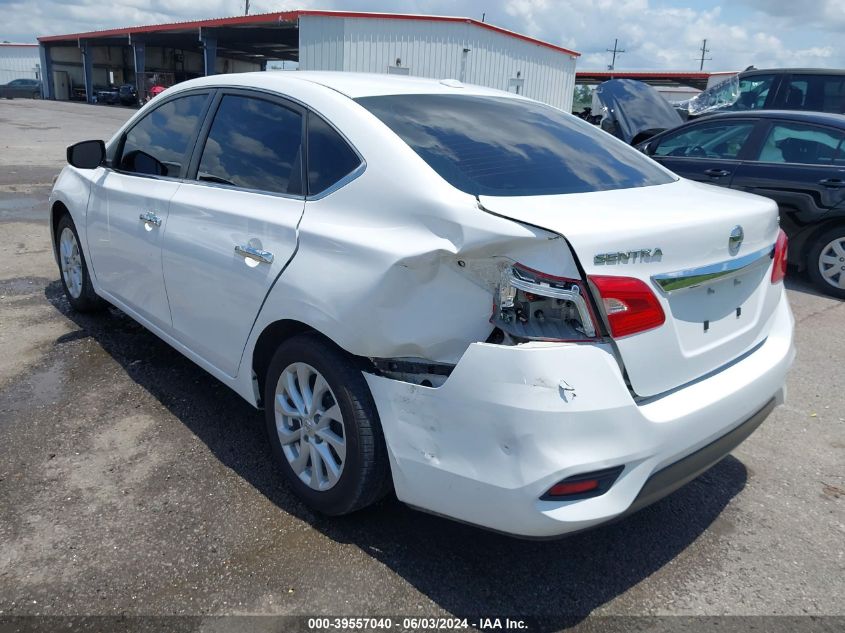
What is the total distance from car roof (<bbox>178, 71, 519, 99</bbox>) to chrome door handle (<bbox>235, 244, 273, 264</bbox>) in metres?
0.74

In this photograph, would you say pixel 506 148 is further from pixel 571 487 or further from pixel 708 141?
pixel 708 141

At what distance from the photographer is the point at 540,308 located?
2178 millimetres

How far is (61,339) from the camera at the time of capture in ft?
15.3

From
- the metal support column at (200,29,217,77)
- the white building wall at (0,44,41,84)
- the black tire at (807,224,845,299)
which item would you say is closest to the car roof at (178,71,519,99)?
the black tire at (807,224,845,299)

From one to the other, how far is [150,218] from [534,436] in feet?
8.15

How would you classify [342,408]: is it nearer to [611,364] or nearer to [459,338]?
[459,338]

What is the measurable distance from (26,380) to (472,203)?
3151mm

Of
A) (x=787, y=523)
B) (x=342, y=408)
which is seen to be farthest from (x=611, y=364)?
(x=787, y=523)

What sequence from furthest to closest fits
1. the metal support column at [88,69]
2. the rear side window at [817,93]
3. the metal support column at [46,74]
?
the metal support column at [46,74] → the metal support column at [88,69] → the rear side window at [817,93]

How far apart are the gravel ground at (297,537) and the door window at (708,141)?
148 inches

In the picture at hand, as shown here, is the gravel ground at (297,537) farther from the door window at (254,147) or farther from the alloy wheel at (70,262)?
the door window at (254,147)

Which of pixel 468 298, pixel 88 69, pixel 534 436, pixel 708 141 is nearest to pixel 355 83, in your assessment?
pixel 468 298

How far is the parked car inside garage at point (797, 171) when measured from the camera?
6.25 m

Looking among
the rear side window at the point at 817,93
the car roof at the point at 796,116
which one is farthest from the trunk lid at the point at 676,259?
the rear side window at the point at 817,93
